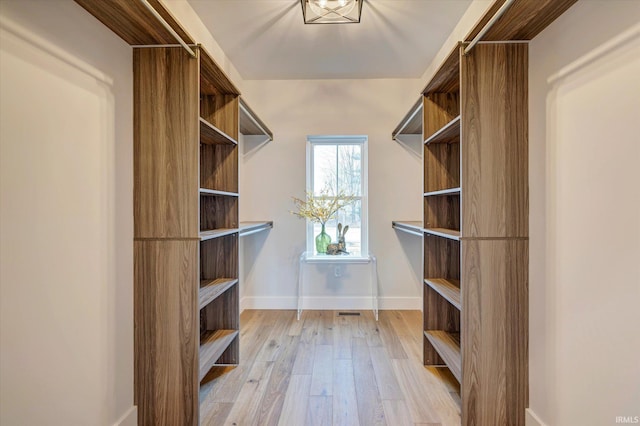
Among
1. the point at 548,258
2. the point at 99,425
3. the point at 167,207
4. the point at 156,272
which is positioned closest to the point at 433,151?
the point at 548,258

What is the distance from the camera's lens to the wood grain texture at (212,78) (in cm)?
172

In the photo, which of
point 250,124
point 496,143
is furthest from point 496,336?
point 250,124

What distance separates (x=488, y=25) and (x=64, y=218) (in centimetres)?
195

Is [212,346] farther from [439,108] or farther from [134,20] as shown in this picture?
[439,108]

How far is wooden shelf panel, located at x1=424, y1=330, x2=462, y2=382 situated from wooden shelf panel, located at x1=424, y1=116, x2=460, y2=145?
4.28 ft

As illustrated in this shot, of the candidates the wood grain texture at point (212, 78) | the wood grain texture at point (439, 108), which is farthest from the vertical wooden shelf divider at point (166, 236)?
the wood grain texture at point (439, 108)

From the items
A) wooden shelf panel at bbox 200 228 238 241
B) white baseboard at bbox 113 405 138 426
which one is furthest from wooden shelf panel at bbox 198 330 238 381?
wooden shelf panel at bbox 200 228 238 241

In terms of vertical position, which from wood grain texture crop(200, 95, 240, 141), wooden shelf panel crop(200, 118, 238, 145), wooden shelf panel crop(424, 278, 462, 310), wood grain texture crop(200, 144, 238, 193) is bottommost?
wooden shelf panel crop(424, 278, 462, 310)

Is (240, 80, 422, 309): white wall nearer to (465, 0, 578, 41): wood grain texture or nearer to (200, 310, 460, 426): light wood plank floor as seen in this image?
(200, 310, 460, 426): light wood plank floor

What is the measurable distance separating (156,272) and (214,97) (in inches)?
53.4

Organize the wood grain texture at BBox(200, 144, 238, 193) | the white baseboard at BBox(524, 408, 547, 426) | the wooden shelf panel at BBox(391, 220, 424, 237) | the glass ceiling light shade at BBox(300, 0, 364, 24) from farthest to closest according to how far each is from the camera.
Result: the wooden shelf panel at BBox(391, 220, 424, 237)
the wood grain texture at BBox(200, 144, 238, 193)
the glass ceiling light shade at BBox(300, 0, 364, 24)
the white baseboard at BBox(524, 408, 547, 426)

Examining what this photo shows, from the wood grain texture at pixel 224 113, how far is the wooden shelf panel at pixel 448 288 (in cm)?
177

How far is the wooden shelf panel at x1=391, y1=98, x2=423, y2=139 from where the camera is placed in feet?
8.09

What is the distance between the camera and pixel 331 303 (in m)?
3.48
